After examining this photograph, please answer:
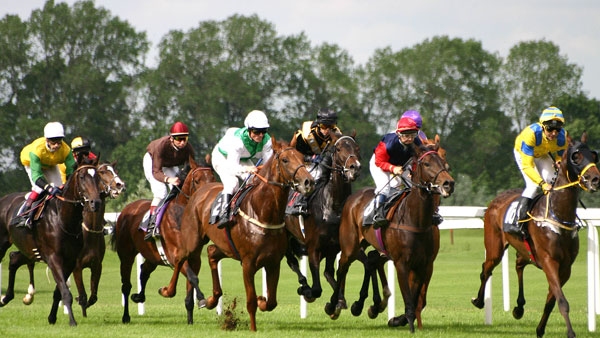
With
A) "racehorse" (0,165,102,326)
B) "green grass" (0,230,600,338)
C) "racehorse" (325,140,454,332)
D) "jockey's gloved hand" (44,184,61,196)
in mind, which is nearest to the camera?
"racehorse" (325,140,454,332)

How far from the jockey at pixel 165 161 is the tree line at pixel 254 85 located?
4616 centimetres

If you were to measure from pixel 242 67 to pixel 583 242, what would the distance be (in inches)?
1448

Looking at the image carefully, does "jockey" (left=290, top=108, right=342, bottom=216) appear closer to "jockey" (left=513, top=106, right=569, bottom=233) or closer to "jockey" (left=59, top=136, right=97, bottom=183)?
"jockey" (left=513, top=106, right=569, bottom=233)

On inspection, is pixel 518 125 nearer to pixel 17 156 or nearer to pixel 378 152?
pixel 17 156

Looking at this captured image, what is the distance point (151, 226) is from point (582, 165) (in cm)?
566

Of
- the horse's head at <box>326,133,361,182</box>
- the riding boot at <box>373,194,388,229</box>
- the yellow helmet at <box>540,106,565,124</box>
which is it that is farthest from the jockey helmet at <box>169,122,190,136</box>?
the yellow helmet at <box>540,106,565,124</box>

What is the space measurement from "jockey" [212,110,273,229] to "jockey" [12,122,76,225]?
79.7 inches

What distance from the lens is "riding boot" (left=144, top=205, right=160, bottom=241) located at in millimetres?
13688

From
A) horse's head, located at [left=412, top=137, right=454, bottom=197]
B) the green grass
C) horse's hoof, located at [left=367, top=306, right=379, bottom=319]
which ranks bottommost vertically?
the green grass

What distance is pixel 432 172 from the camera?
10742 millimetres

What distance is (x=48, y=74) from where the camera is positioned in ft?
205

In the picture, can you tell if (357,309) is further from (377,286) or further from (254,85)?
(254,85)

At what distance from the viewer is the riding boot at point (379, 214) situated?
1153 centimetres

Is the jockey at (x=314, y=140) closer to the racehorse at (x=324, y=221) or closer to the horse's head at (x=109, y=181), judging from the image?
the racehorse at (x=324, y=221)
